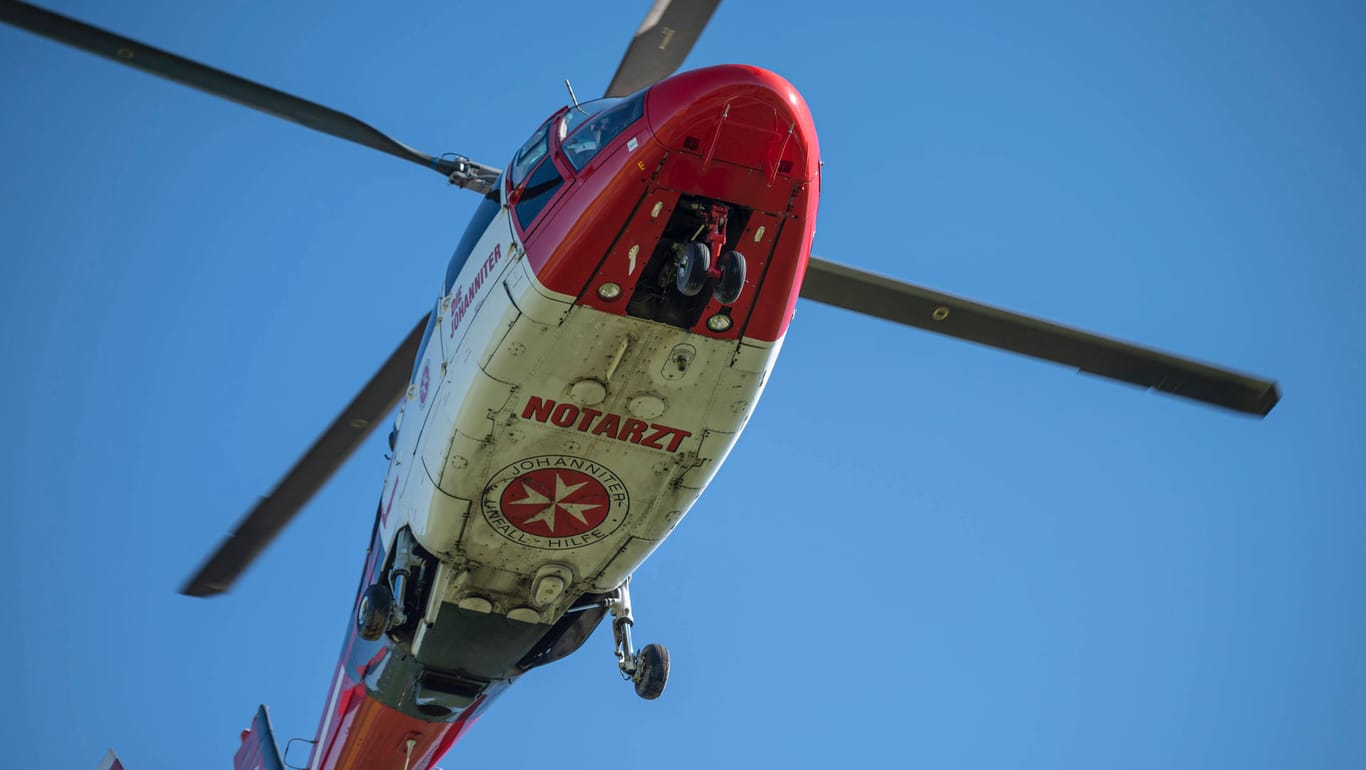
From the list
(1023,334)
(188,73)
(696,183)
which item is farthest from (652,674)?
(188,73)

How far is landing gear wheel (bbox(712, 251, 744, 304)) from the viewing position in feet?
25.3

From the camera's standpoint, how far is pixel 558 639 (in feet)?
37.0

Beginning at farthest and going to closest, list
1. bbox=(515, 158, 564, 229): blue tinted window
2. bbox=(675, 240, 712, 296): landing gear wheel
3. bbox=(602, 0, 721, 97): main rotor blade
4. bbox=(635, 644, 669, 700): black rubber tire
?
bbox=(635, 644, 669, 700): black rubber tire, bbox=(602, 0, 721, 97): main rotor blade, bbox=(515, 158, 564, 229): blue tinted window, bbox=(675, 240, 712, 296): landing gear wheel

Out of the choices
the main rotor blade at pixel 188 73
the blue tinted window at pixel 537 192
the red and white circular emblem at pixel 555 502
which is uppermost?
the main rotor blade at pixel 188 73

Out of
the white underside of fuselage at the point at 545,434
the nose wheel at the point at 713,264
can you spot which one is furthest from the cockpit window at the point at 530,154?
the nose wheel at the point at 713,264

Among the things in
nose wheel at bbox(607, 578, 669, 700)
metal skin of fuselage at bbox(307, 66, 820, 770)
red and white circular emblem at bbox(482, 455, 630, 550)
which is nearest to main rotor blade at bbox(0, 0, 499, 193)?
metal skin of fuselage at bbox(307, 66, 820, 770)

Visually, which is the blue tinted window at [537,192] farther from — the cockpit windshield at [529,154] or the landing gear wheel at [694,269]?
the landing gear wheel at [694,269]

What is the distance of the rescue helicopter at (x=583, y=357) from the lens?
7.90m

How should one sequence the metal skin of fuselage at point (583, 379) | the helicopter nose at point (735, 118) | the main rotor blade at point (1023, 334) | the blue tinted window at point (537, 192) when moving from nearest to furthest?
1. the helicopter nose at point (735, 118)
2. the metal skin of fuselage at point (583, 379)
3. the blue tinted window at point (537, 192)
4. the main rotor blade at point (1023, 334)

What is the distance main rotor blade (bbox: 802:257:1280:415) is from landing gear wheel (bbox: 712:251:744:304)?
6.54 ft

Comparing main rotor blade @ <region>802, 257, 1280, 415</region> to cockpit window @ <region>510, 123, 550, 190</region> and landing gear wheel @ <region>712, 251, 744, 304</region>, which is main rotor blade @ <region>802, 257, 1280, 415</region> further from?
cockpit window @ <region>510, 123, 550, 190</region>

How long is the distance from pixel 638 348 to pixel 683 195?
1137 mm

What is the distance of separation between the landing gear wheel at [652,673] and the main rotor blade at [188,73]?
180 inches

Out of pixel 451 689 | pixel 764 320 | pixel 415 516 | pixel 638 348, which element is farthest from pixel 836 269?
pixel 451 689
